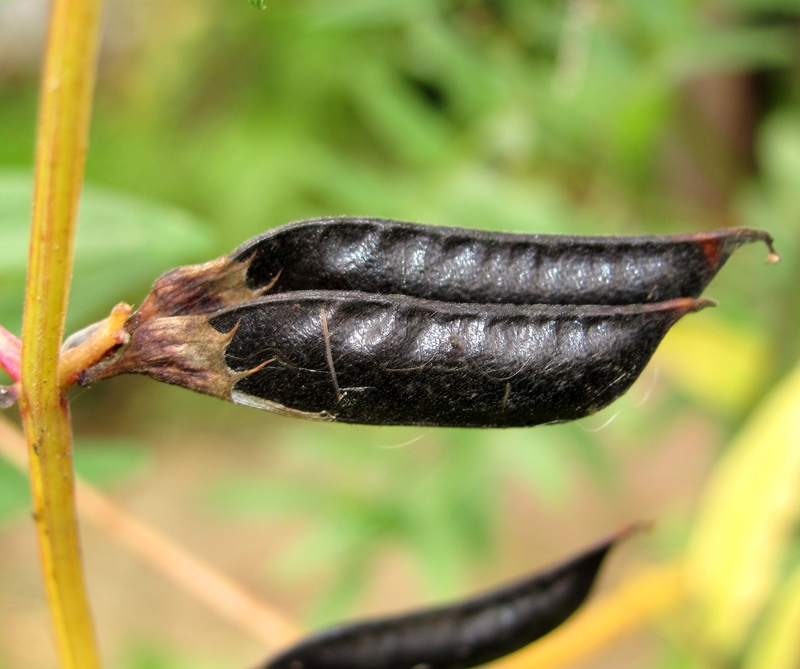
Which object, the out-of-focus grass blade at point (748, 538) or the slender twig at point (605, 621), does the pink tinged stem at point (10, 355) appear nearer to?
the slender twig at point (605, 621)

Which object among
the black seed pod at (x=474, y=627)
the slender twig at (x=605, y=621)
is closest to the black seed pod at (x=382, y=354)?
the black seed pod at (x=474, y=627)

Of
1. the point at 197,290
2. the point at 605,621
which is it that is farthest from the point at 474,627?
the point at 197,290

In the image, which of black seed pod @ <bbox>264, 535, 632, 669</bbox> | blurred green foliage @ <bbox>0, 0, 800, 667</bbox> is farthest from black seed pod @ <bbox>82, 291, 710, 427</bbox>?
blurred green foliage @ <bbox>0, 0, 800, 667</bbox>

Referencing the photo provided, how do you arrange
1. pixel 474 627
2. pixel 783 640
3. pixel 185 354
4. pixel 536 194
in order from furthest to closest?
pixel 536 194
pixel 783 640
pixel 474 627
pixel 185 354

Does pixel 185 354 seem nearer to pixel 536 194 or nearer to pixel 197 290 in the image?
pixel 197 290

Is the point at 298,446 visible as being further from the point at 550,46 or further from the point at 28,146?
the point at 28,146

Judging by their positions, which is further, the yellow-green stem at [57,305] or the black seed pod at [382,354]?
the black seed pod at [382,354]

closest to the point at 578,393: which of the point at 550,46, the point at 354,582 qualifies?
the point at 354,582
